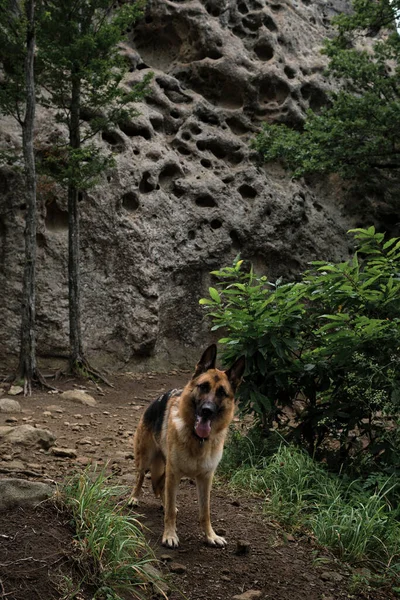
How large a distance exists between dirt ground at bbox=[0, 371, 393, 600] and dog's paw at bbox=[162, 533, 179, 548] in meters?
0.05

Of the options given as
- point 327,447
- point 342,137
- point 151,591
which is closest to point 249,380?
point 327,447

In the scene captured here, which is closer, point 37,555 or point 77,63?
point 37,555

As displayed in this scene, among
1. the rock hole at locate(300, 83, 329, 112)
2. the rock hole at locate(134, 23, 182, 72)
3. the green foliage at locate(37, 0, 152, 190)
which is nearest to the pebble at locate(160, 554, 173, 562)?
the green foliage at locate(37, 0, 152, 190)

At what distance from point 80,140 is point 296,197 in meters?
6.45

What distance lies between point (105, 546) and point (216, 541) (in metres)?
1.15

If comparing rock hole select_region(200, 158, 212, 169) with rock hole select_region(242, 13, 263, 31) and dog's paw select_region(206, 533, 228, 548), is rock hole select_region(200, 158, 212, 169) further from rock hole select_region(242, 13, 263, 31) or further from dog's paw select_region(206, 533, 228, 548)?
dog's paw select_region(206, 533, 228, 548)

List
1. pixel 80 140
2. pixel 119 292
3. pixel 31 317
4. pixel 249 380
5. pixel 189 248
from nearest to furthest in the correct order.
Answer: pixel 249 380 → pixel 31 317 → pixel 80 140 → pixel 119 292 → pixel 189 248

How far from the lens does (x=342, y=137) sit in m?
14.2

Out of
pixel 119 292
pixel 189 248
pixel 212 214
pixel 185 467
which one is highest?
pixel 212 214

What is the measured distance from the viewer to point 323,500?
483cm

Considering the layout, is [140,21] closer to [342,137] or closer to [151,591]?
[342,137]

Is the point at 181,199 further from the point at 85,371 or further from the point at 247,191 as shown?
the point at 85,371

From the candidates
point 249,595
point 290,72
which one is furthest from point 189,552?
Answer: point 290,72

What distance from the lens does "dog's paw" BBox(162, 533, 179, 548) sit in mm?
3842
